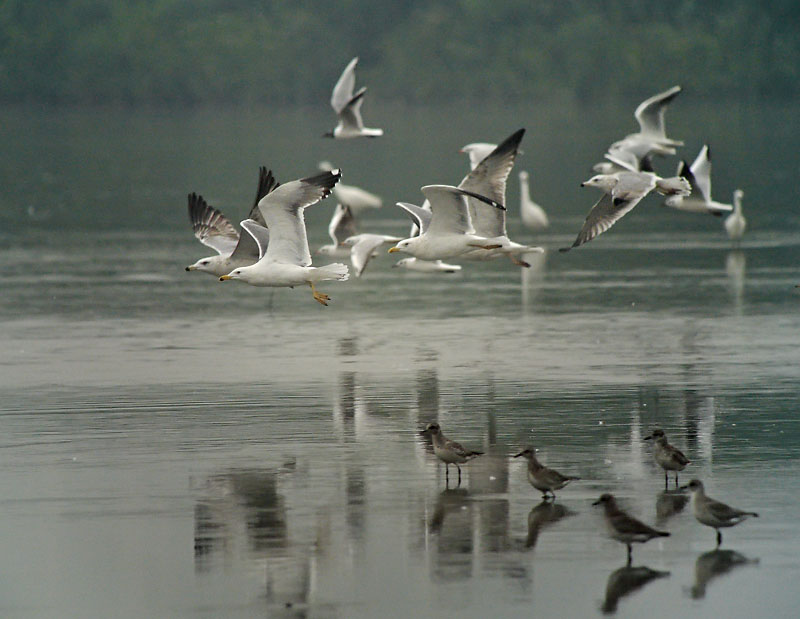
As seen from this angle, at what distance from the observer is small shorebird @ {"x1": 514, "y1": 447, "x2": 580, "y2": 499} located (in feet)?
38.6

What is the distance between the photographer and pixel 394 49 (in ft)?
422

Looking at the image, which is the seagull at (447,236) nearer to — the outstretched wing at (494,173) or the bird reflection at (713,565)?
the outstretched wing at (494,173)

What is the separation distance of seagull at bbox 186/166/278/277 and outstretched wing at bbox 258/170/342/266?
696 millimetres

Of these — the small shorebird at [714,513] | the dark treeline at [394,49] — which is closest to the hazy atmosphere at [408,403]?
the small shorebird at [714,513]

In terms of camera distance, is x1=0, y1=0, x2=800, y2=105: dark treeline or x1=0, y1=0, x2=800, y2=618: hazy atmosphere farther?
x1=0, y1=0, x2=800, y2=105: dark treeline

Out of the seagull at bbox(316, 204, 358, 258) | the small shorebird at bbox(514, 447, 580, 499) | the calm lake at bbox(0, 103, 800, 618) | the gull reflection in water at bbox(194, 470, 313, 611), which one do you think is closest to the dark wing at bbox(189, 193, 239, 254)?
the calm lake at bbox(0, 103, 800, 618)

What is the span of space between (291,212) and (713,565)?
7.02 meters

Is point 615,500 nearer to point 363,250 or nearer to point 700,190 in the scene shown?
point 363,250

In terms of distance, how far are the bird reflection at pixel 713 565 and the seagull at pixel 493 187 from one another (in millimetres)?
6574

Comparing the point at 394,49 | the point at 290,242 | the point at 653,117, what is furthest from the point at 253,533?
the point at 394,49

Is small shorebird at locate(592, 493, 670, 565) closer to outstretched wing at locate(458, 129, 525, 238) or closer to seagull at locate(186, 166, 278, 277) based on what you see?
outstretched wing at locate(458, 129, 525, 238)

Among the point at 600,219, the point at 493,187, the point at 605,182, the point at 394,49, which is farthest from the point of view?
the point at 394,49

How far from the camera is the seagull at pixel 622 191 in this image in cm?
1794

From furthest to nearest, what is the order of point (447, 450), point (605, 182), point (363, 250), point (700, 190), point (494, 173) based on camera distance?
point (700, 190) < point (363, 250) < point (605, 182) < point (494, 173) < point (447, 450)
